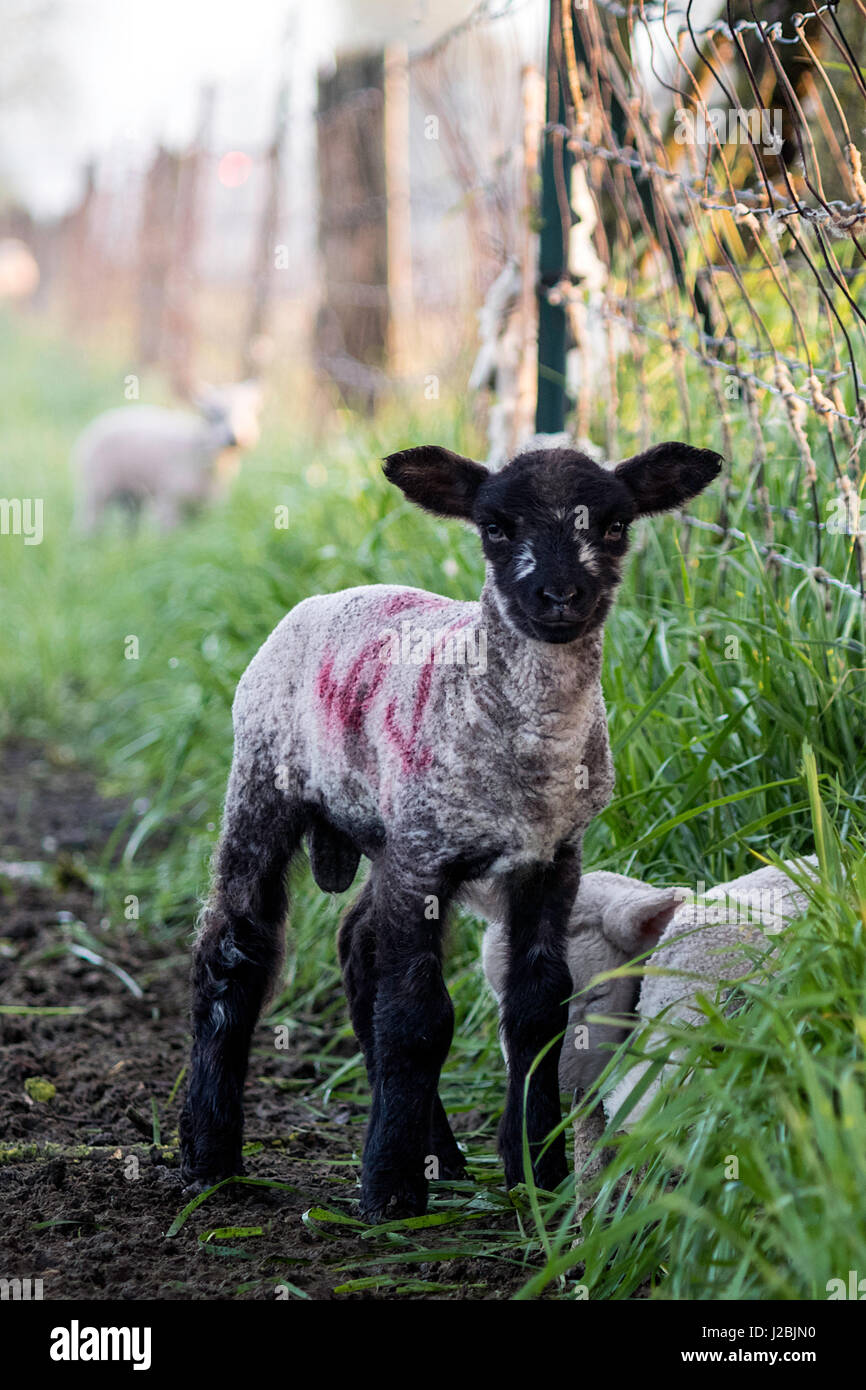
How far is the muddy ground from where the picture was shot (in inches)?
97.5

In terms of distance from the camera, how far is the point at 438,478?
273cm

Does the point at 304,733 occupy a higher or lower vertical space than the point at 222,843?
higher

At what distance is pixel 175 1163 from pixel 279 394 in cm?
948

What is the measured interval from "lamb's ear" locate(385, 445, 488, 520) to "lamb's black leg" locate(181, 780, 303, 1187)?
2.31 feet

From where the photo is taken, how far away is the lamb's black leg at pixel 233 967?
9.75 feet

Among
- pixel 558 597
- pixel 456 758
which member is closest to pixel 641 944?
pixel 456 758

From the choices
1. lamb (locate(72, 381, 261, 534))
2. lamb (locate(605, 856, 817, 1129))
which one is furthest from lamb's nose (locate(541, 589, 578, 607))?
lamb (locate(72, 381, 261, 534))

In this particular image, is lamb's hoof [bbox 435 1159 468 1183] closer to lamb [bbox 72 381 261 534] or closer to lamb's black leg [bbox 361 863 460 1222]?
lamb's black leg [bbox 361 863 460 1222]

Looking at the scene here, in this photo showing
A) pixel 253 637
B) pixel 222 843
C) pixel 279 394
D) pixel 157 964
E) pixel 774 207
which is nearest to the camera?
pixel 222 843

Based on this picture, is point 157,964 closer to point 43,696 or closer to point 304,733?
point 304,733

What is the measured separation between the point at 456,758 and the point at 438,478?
1.80 feet

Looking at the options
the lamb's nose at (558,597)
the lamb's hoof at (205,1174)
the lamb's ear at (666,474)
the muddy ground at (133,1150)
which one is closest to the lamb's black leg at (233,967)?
the lamb's hoof at (205,1174)

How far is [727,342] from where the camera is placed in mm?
3662
